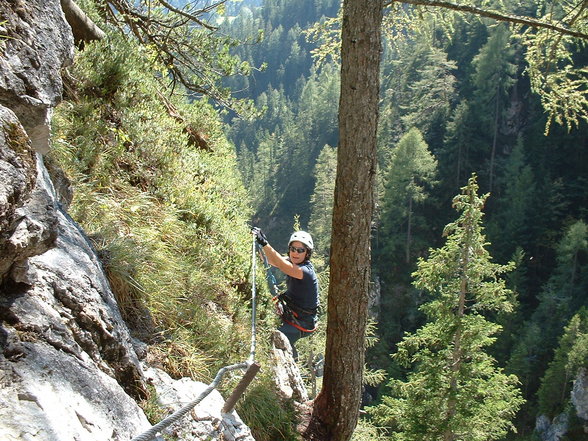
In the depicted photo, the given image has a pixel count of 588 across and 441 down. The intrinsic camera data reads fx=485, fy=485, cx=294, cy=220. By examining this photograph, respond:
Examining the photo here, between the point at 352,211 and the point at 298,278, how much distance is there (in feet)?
5.49

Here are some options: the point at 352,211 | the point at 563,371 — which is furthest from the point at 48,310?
the point at 563,371

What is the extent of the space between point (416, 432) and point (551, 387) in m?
19.8

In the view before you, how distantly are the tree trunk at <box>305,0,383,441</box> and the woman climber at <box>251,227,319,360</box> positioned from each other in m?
1.21

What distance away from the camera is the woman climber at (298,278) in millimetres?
5039

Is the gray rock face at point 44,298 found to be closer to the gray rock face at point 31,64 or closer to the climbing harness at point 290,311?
the gray rock face at point 31,64

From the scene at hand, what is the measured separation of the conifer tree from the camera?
9734 mm

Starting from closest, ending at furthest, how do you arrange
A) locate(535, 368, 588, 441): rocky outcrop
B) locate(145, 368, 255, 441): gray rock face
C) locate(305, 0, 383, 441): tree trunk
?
locate(145, 368, 255, 441): gray rock face
locate(305, 0, 383, 441): tree trunk
locate(535, 368, 588, 441): rocky outcrop

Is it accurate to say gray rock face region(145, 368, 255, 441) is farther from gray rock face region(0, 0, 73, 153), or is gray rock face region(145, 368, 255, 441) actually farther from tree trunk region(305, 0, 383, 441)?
gray rock face region(0, 0, 73, 153)

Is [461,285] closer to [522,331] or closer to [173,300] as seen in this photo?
[173,300]

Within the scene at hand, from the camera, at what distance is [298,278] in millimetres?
5145

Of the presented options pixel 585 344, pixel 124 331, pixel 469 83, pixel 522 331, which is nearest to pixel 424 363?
pixel 124 331

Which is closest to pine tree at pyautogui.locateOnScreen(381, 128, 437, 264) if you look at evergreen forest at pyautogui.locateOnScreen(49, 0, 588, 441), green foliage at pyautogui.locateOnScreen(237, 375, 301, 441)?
evergreen forest at pyautogui.locateOnScreen(49, 0, 588, 441)

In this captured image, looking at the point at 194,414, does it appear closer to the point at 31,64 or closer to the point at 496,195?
the point at 31,64

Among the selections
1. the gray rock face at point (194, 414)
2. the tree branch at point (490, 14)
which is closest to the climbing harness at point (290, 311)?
the gray rock face at point (194, 414)
